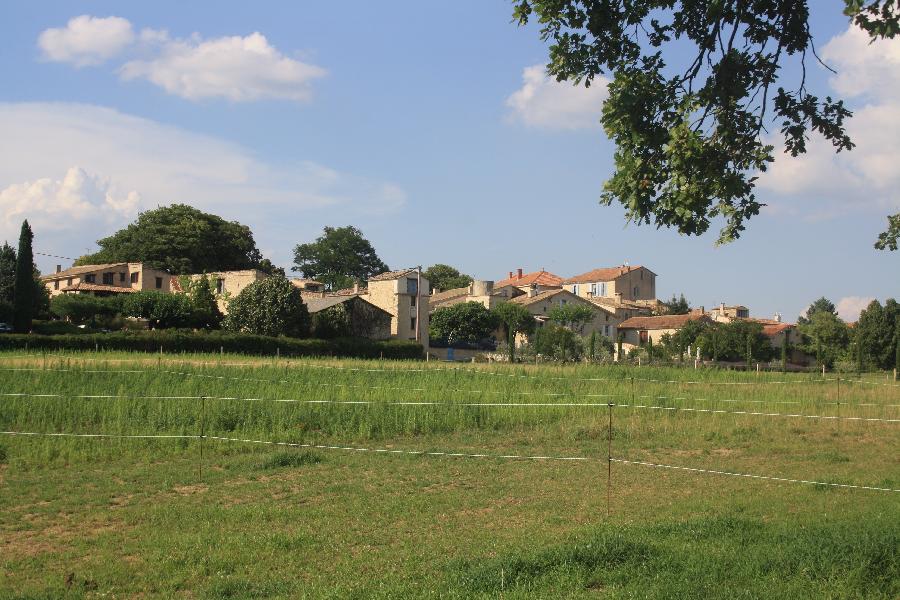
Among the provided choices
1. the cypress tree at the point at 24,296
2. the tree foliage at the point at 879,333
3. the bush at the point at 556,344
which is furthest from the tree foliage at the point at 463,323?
the cypress tree at the point at 24,296

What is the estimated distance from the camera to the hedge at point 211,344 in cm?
3725

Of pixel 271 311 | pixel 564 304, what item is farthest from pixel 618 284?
pixel 271 311

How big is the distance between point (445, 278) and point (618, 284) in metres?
24.8

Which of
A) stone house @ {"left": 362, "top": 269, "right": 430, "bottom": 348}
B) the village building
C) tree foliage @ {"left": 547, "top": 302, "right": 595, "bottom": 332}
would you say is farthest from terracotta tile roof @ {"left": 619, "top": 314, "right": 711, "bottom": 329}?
stone house @ {"left": 362, "top": 269, "right": 430, "bottom": 348}

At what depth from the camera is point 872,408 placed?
2384 centimetres

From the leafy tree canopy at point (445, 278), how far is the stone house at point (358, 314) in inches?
1688

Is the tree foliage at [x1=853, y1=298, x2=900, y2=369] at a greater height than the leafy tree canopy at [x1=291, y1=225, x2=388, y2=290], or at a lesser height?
lesser

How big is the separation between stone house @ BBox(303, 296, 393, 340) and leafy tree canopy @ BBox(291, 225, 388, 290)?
4532cm

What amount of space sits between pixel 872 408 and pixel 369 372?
49.9ft

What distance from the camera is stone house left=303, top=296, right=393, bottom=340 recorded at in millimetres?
56531

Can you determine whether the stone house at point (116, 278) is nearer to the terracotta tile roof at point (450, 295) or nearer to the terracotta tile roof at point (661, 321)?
the terracotta tile roof at point (450, 295)

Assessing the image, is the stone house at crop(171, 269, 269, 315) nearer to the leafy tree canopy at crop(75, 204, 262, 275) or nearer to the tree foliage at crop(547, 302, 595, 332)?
the leafy tree canopy at crop(75, 204, 262, 275)

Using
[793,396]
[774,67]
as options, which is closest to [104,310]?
[793,396]

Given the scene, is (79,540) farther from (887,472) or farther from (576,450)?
(887,472)
